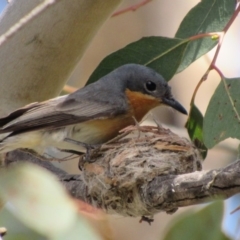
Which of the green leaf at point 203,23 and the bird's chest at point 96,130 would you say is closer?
the green leaf at point 203,23

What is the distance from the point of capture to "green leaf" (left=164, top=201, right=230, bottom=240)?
139cm

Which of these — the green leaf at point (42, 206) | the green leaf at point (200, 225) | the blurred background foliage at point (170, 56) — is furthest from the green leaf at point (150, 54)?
the green leaf at point (200, 225)

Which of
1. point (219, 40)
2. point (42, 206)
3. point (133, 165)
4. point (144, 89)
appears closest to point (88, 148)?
point (133, 165)

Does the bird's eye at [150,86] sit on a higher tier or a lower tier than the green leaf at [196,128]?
higher

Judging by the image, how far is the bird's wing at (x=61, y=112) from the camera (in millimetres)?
2977

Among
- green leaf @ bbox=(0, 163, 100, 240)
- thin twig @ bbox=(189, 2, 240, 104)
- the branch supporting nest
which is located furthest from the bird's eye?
green leaf @ bbox=(0, 163, 100, 240)

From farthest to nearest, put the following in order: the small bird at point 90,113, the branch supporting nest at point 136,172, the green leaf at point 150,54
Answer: the green leaf at point 150,54
the small bird at point 90,113
the branch supporting nest at point 136,172

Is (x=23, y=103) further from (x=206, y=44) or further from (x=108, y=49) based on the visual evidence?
(x=108, y=49)

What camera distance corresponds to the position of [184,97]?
17.3 feet

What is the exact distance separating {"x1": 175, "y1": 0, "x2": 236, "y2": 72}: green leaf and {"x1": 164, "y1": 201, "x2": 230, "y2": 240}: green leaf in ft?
5.84

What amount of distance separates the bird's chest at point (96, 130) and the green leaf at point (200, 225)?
1.85m

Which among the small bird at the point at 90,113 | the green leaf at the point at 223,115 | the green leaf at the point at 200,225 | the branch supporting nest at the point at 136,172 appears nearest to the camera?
the green leaf at the point at 200,225

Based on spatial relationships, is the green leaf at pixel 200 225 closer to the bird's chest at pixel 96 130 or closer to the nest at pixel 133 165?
the nest at pixel 133 165

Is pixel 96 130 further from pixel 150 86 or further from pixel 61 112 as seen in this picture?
pixel 150 86
